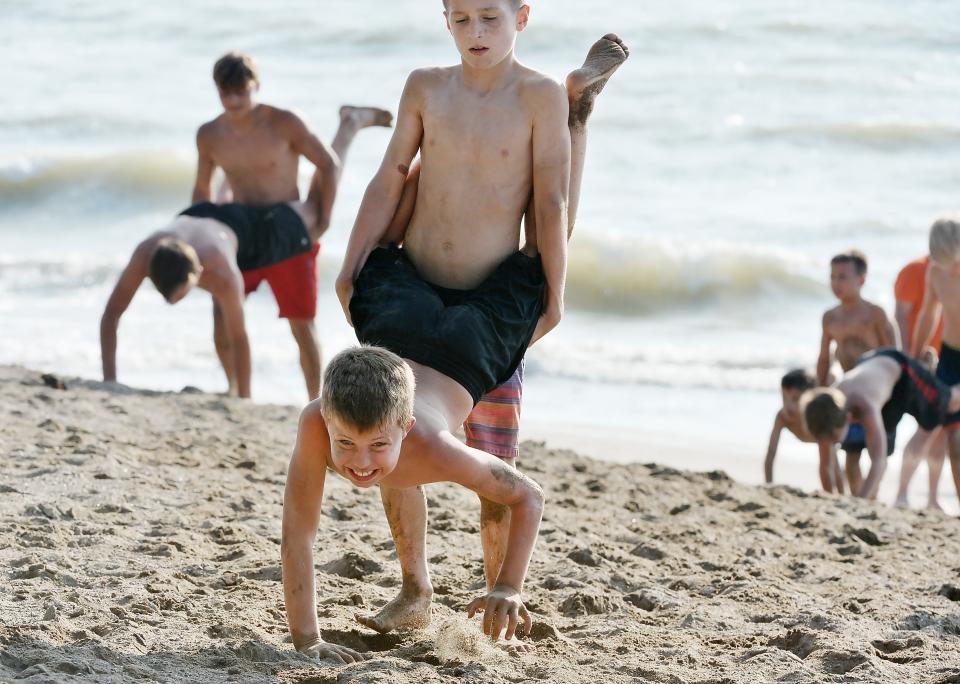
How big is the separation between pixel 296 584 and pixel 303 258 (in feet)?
13.4

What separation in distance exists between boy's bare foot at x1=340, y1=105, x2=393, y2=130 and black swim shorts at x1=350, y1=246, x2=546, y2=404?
357 cm

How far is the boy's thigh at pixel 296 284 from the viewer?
7.28m

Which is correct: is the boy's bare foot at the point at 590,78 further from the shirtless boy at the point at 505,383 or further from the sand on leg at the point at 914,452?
the sand on leg at the point at 914,452

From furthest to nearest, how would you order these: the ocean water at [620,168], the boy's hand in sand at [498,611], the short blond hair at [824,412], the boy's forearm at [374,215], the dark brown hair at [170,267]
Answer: the ocean water at [620,168] → the short blond hair at [824,412] → the dark brown hair at [170,267] → the boy's forearm at [374,215] → the boy's hand in sand at [498,611]

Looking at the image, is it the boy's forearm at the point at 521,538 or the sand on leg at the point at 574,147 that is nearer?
the boy's forearm at the point at 521,538

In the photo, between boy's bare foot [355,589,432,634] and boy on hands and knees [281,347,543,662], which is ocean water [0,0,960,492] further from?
boy on hands and knees [281,347,543,662]

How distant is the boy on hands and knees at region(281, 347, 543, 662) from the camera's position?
3.11m

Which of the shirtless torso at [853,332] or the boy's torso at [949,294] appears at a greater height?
the boy's torso at [949,294]

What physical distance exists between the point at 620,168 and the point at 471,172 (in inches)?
→ 516

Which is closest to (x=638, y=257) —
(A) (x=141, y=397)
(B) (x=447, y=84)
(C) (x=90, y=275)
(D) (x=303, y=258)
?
(C) (x=90, y=275)

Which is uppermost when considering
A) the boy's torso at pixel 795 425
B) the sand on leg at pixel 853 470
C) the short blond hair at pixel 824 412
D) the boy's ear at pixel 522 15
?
the boy's ear at pixel 522 15

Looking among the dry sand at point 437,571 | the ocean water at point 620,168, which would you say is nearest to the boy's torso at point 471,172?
the dry sand at point 437,571

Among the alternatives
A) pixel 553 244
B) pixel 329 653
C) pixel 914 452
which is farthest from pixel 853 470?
pixel 329 653

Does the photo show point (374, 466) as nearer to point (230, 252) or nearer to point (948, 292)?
point (230, 252)
